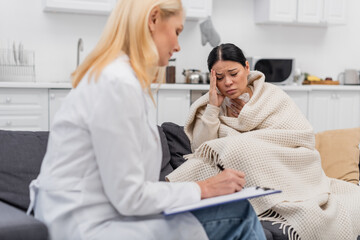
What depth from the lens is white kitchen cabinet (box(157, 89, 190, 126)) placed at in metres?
4.27

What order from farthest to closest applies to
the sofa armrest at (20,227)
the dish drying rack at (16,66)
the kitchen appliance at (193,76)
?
the kitchen appliance at (193,76), the dish drying rack at (16,66), the sofa armrest at (20,227)

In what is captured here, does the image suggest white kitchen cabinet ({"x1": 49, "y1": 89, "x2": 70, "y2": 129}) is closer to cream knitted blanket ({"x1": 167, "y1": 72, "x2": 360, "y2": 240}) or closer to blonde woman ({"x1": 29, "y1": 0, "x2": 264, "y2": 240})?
cream knitted blanket ({"x1": 167, "y1": 72, "x2": 360, "y2": 240})

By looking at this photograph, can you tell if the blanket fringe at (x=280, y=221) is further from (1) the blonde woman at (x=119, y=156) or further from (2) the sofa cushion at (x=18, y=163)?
(2) the sofa cushion at (x=18, y=163)

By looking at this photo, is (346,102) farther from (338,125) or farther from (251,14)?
(251,14)

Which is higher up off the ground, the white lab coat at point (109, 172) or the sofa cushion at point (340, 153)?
the white lab coat at point (109, 172)

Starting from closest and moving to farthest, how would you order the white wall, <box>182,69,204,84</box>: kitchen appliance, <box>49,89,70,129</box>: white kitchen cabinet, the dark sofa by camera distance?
the dark sofa < <box>49,89,70,129</box>: white kitchen cabinet < the white wall < <box>182,69,204,84</box>: kitchen appliance

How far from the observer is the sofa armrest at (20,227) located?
4.38 ft

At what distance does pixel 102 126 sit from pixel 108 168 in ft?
0.32

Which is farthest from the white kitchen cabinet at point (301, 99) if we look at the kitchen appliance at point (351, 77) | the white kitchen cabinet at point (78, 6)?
the white kitchen cabinet at point (78, 6)

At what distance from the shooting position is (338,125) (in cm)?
516

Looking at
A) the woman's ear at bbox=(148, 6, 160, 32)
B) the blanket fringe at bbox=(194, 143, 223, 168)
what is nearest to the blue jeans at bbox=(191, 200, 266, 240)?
the woman's ear at bbox=(148, 6, 160, 32)

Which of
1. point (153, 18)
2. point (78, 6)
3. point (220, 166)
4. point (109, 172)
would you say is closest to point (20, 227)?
point (109, 172)

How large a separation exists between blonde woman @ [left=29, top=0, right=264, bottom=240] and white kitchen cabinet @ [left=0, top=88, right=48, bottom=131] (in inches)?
107

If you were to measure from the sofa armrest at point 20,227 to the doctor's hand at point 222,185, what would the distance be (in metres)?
0.43
